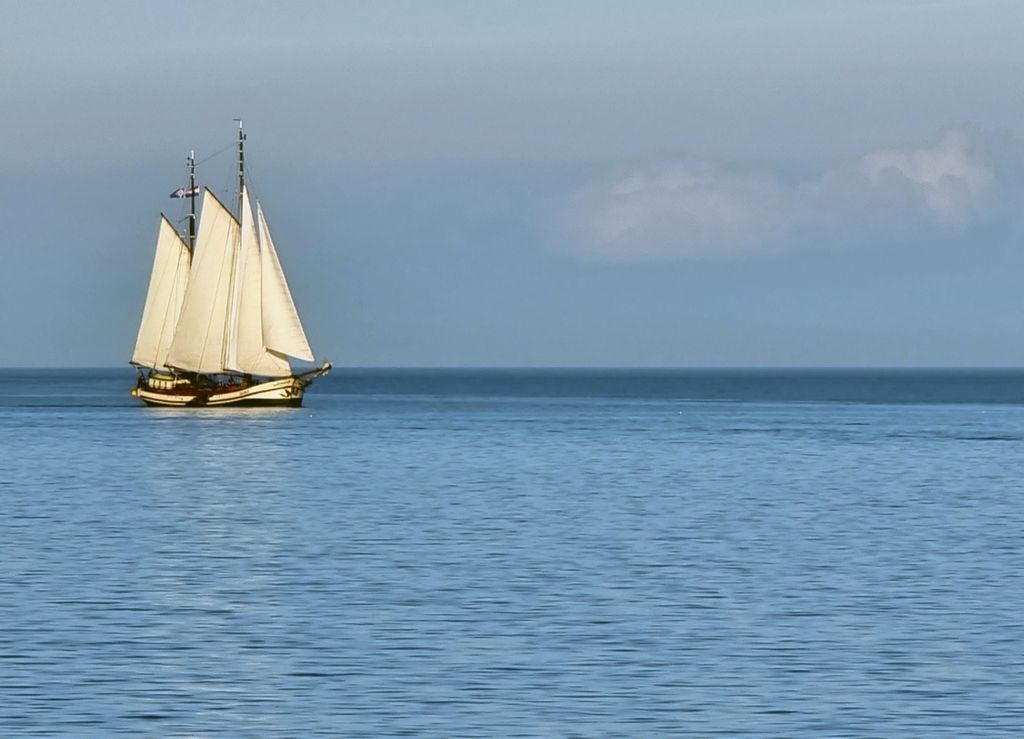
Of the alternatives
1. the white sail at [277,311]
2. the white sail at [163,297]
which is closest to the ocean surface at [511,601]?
the white sail at [277,311]

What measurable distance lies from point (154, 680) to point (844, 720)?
31.8 feet

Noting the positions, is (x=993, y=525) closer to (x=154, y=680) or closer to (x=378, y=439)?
(x=154, y=680)

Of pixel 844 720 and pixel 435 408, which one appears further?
pixel 435 408

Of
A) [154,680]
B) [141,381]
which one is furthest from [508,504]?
[141,381]

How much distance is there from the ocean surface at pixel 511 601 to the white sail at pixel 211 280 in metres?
68.4

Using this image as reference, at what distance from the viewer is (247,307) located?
151 m

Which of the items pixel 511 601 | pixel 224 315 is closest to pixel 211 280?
pixel 224 315

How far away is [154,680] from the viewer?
28.4 meters

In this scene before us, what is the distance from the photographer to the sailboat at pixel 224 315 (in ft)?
495

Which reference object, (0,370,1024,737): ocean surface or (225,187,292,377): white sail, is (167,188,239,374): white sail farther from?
(0,370,1024,737): ocean surface

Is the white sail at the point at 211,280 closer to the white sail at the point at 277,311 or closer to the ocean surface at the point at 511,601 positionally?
the white sail at the point at 277,311

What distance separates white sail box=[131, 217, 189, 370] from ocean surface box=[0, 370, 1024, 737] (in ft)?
249

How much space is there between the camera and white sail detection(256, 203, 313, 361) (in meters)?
150

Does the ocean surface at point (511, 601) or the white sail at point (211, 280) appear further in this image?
the white sail at point (211, 280)
